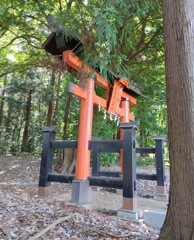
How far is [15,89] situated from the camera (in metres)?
13.2

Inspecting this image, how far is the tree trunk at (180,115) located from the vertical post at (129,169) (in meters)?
1.57

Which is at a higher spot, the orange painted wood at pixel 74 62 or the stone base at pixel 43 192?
the orange painted wood at pixel 74 62

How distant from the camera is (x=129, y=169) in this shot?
3.51m

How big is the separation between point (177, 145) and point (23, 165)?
306 inches

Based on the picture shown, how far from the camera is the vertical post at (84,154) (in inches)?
154

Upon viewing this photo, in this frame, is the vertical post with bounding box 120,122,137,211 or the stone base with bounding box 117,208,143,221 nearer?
the stone base with bounding box 117,208,143,221

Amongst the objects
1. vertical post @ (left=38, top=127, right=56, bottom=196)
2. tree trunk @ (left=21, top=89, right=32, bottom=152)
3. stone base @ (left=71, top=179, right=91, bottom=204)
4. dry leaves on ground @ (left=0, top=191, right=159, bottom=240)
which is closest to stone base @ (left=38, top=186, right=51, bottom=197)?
vertical post @ (left=38, top=127, right=56, bottom=196)

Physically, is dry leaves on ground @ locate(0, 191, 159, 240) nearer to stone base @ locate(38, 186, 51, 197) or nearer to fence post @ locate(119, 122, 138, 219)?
fence post @ locate(119, 122, 138, 219)

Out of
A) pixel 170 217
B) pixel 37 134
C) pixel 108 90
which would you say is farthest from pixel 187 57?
pixel 37 134

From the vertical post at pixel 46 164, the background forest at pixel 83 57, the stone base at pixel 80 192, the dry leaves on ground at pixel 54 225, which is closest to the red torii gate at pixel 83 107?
the stone base at pixel 80 192

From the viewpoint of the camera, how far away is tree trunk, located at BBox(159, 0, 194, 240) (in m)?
1.76

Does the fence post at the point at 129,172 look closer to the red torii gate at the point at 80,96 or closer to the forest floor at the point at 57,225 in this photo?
the forest floor at the point at 57,225

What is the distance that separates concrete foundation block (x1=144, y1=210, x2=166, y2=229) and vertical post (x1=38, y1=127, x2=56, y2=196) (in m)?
2.00

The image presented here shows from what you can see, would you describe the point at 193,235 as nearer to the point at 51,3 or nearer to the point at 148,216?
the point at 148,216
